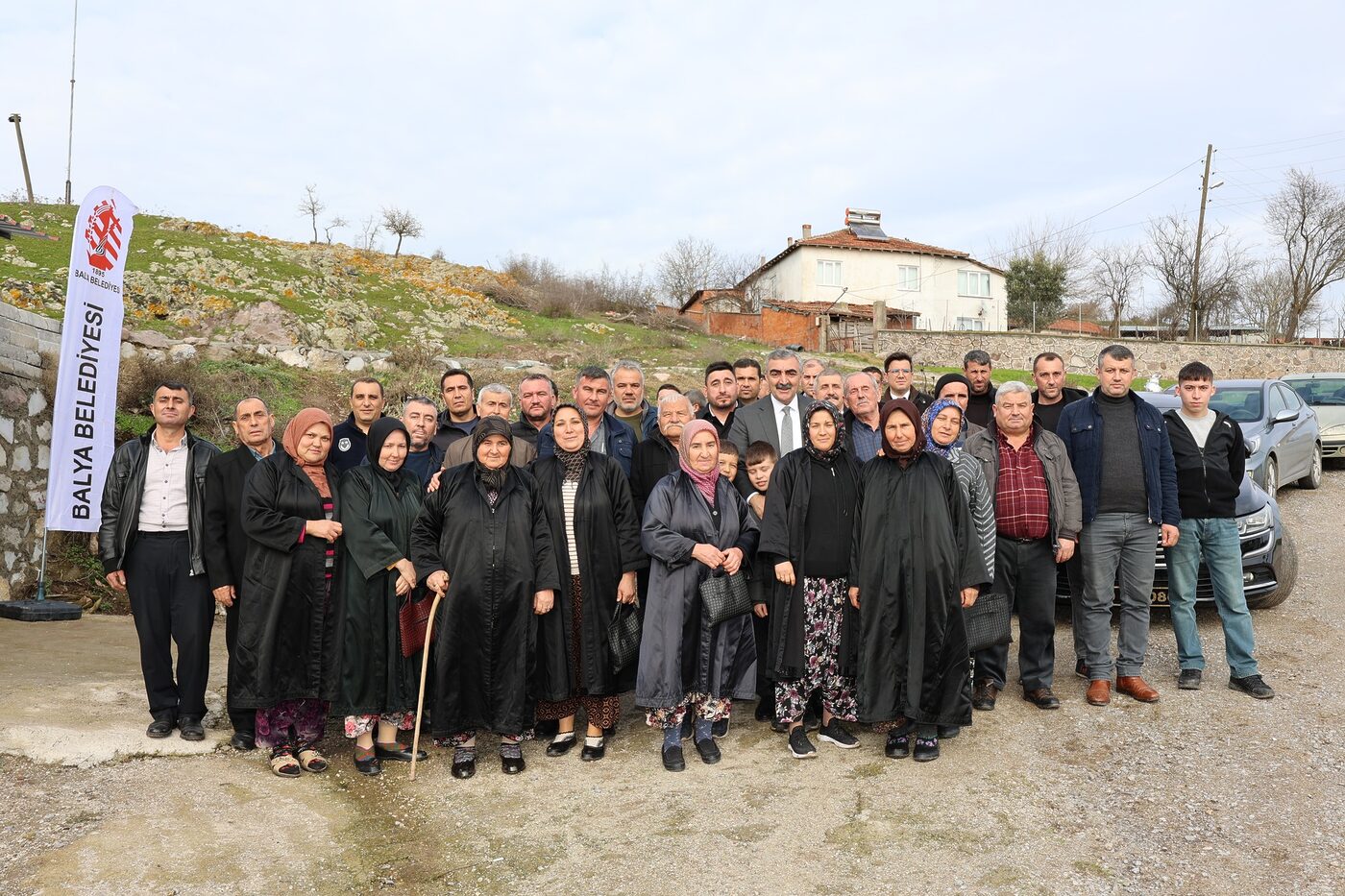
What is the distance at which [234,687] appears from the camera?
4.37 m

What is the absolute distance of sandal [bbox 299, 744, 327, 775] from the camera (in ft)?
14.5

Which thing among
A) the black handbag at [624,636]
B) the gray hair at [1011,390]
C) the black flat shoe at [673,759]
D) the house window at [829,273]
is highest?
the house window at [829,273]

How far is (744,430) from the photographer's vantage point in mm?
5484

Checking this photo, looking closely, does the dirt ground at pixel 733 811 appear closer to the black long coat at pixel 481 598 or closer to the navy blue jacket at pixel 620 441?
the black long coat at pixel 481 598

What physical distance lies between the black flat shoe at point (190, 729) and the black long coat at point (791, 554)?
10.3ft

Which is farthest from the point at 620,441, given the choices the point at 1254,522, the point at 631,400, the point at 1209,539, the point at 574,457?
the point at 1254,522

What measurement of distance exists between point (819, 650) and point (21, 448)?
7.82 m

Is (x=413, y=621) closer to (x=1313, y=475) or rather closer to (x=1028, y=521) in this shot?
(x=1028, y=521)

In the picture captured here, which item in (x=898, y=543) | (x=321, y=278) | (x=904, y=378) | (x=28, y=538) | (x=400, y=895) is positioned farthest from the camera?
(x=321, y=278)

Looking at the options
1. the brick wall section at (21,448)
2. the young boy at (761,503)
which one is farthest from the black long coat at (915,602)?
the brick wall section at (21,448)

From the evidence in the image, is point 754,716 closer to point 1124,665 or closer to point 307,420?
point 1124,665

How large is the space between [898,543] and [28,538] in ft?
26.7

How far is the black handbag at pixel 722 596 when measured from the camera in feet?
15.0

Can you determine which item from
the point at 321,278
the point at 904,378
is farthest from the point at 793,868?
the point at 321,278
